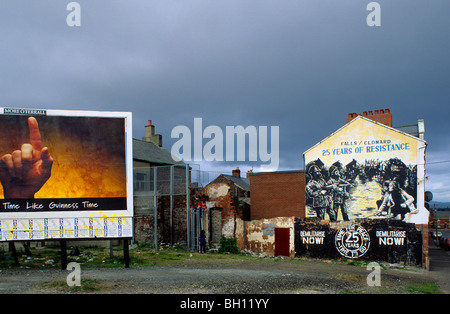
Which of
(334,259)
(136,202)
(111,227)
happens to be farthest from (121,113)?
(334,259)

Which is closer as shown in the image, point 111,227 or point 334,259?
point 111,227

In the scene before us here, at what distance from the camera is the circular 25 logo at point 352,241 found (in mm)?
22344

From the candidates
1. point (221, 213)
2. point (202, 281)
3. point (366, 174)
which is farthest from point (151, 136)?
point (202, 281)

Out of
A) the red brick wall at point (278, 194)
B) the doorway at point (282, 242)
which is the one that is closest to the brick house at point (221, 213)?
the doorway at point (282, 242)

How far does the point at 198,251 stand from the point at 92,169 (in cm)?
1200

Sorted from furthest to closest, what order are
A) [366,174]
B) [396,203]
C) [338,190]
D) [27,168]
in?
1. [338,190]
2. [366,174]
3. [396,203]
4. [27,168]

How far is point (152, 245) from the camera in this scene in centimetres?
2764

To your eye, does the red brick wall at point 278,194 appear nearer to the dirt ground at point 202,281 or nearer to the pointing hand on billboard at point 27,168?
the dirt ground at point 202,281

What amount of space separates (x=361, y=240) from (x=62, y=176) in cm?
1671

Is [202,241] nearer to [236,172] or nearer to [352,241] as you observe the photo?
[352,241]

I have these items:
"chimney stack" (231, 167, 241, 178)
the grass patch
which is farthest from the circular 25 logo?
"chimney stack" (231, 167, 241, 178)

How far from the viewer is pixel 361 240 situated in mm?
22438

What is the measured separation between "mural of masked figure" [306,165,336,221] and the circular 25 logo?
243 cm
